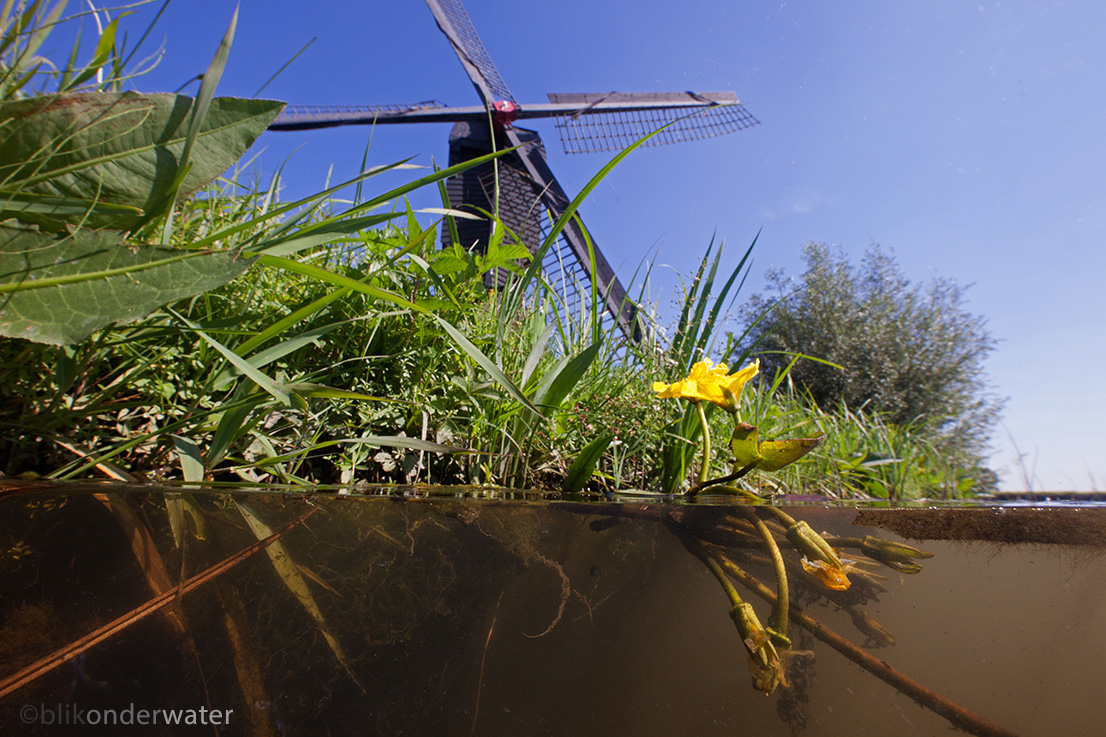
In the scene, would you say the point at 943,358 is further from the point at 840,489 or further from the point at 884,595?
the point at 884,595

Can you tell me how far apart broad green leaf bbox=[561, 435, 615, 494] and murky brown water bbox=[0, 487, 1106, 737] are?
27 centimetres

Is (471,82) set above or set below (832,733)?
above

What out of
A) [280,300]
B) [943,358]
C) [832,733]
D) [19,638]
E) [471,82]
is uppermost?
[471,82]

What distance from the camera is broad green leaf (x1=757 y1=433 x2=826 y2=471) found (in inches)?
28.7

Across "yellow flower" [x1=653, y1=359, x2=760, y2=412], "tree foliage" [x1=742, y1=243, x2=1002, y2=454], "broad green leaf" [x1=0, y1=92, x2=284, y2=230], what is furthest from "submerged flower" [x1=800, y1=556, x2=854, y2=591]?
"tree foliage" [x1=742, y1=243, x2=1002, y2=454]

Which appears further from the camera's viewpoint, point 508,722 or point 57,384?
point 57,384

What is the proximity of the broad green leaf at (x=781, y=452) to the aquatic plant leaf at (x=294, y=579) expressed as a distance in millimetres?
634

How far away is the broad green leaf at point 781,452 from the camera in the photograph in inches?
28.7

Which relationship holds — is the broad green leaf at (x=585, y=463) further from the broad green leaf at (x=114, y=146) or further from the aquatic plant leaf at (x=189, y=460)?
the broad green leaf at (x=114, y=146)

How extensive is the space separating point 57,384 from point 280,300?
1.32 feet

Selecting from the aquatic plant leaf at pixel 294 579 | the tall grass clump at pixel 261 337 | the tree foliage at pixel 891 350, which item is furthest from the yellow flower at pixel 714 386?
the tree foliage at pixel 891 350

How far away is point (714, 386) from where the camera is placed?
904 millimetres

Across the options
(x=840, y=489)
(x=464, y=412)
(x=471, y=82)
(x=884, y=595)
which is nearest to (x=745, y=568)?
(x=884, y=595)

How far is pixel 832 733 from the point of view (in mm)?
693
